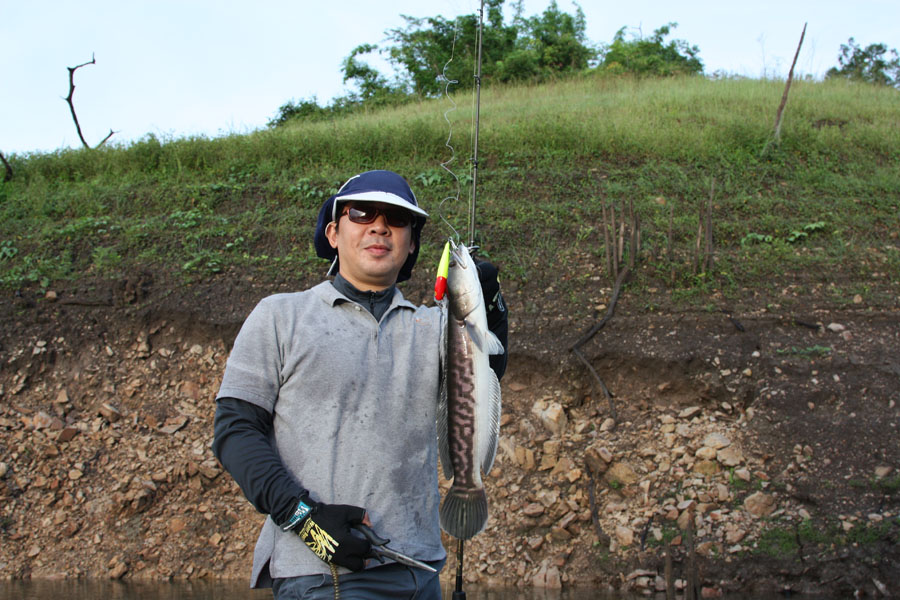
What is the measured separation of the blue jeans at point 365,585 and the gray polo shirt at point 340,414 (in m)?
0.04

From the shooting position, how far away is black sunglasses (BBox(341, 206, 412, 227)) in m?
2.67

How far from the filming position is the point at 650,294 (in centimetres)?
891

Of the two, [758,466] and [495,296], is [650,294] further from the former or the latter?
[495,296]

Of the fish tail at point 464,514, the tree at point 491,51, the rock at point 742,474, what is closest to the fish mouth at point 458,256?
the fish tail at point 464,514

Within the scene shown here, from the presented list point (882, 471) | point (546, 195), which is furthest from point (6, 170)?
point (882, 471)

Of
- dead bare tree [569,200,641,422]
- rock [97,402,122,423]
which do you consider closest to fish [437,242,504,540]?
dead bare tree [569,200,641,422]

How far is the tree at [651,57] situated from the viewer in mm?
23028

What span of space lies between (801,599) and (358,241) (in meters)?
5.70

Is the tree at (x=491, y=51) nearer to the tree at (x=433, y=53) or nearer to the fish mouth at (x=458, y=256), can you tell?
the tree at (x=433, y=53)

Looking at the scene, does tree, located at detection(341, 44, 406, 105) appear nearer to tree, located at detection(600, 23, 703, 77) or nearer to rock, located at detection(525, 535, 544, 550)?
tree, located at detection(600, 23, 703, 77)

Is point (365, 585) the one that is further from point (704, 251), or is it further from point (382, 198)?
point (704, 251)

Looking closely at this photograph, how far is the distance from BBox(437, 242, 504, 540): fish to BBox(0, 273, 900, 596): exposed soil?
4802 mm

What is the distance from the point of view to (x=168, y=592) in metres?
7.02

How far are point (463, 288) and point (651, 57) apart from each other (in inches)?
940
